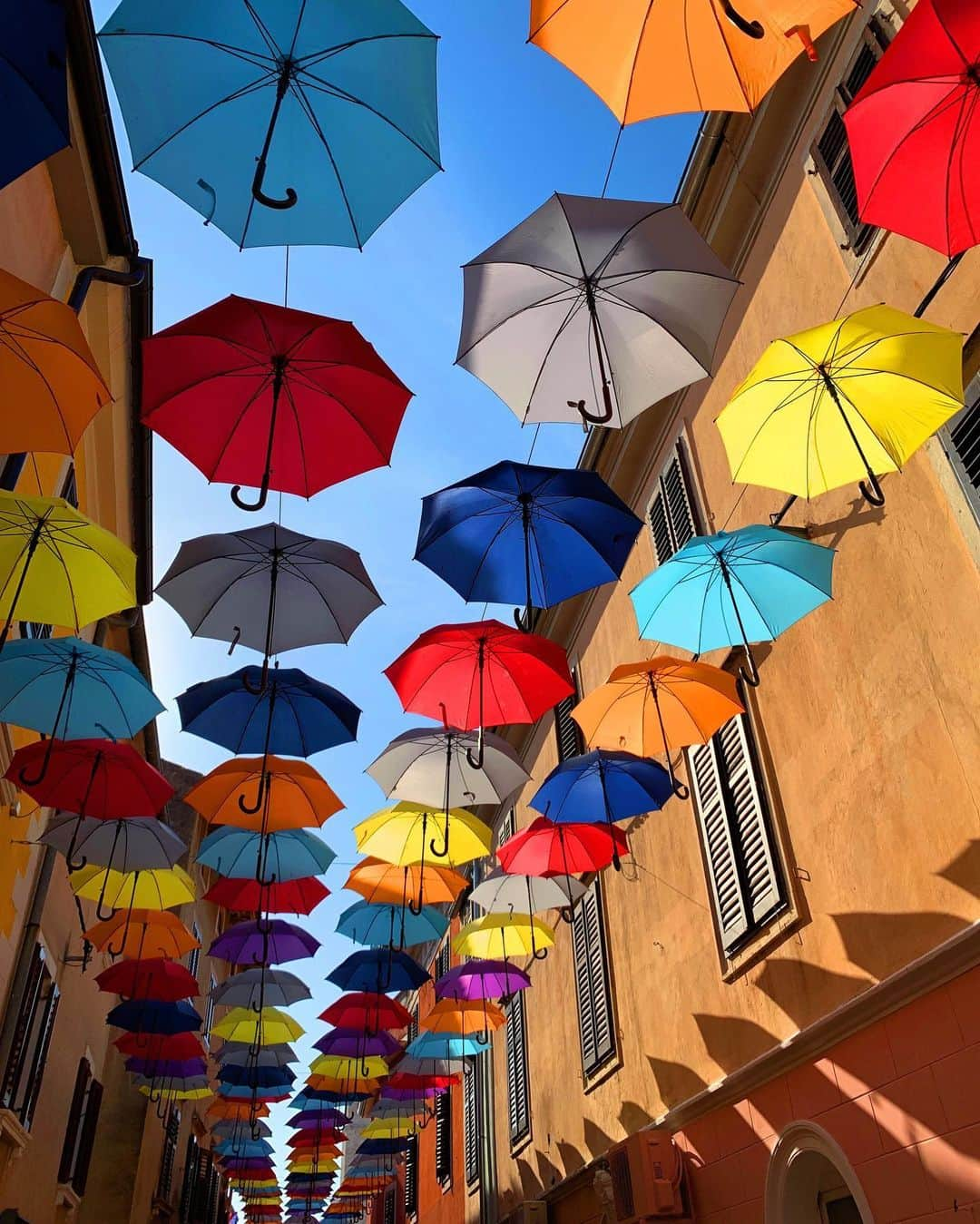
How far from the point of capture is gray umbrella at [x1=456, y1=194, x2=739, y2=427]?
17.8ft

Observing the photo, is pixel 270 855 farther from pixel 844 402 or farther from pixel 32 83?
pixel 32 83

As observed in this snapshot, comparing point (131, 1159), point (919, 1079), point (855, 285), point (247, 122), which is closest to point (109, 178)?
point (247, 122)

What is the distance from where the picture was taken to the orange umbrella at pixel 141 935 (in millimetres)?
11172

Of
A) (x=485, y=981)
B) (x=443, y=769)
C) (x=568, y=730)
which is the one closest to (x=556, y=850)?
(x=443, y=769)

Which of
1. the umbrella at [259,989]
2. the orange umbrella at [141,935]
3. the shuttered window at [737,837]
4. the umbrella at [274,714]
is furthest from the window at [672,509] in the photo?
the umbrella at [259,989]

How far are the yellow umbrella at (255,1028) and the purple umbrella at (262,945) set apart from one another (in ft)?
9.16

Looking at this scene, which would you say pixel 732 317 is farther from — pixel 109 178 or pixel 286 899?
pixel 286 899

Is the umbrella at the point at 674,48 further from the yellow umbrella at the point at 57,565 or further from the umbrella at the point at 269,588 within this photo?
the yellow umbrella at the point at 57,565

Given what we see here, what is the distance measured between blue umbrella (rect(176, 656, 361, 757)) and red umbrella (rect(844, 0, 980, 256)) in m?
5.84

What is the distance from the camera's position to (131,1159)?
623 inches

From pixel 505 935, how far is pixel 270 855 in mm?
2980

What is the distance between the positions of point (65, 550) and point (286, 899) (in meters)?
6.40

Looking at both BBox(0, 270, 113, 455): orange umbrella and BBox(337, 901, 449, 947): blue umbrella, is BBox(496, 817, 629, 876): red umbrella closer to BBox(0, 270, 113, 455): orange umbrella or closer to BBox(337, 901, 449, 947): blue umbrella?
BBox(337, 901, 449, 947): blue umbrella

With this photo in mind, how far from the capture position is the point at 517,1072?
47.2ft
